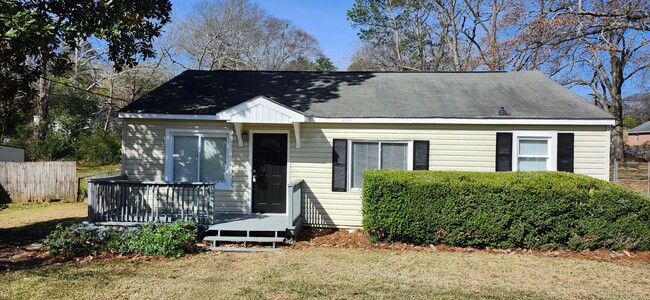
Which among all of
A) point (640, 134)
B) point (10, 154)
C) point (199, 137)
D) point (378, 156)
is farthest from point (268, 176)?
point (640, 134)

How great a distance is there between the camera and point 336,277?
18.7 feet

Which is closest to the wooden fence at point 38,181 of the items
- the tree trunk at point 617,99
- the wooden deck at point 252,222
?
the wooden deck at point 252,222

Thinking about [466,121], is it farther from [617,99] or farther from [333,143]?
[617,99]

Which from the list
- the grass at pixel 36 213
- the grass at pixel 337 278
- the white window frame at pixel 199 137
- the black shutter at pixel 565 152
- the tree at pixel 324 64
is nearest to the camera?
the grass at pixel 337 278

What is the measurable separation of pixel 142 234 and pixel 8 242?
3.10 meters

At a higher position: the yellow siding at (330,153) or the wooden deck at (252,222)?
the yellow siding at (330,153)

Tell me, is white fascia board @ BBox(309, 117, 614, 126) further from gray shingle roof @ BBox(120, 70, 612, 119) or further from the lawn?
the lawn

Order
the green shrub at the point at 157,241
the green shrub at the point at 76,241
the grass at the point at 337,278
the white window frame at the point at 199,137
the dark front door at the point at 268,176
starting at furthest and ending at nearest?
the dark front door at the point at 268,176, the white window frame at the point at 199,137, the green shrub at the point at 157,241, the green shrub at the point at 76,241, the grass at the point at 337,278

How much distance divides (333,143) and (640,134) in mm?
53207

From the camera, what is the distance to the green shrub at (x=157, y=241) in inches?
264

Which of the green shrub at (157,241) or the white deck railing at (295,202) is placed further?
the white deck railing at (295,202)

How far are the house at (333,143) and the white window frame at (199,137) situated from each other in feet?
0.08

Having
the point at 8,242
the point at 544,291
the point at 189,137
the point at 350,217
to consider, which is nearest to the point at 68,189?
the point at 8,242

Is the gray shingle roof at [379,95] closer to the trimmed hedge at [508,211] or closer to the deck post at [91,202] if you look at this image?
the trimmed hedge at [508,211]
